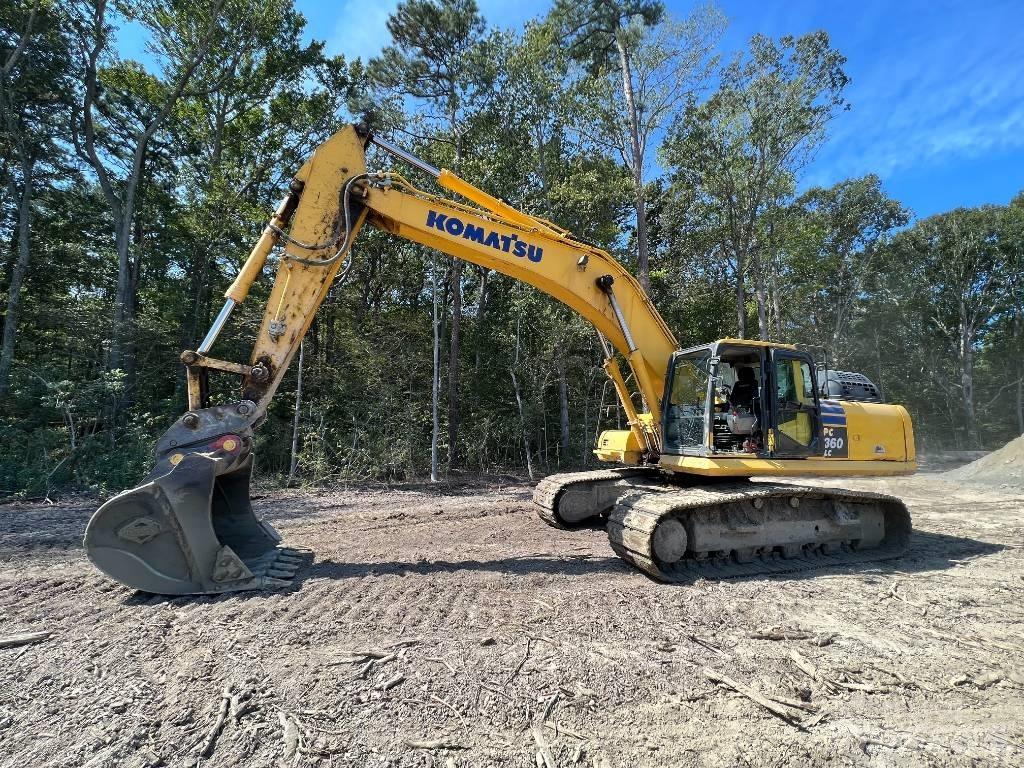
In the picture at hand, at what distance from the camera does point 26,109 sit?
1413cm

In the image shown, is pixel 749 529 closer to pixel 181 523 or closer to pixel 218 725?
pixel 218 725

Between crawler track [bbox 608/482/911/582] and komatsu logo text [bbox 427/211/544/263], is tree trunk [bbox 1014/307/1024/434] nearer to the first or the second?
crawler track [bbox 608/482/911/582]

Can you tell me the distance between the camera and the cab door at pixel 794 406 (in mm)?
5863

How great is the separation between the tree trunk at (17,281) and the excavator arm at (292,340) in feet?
35.3

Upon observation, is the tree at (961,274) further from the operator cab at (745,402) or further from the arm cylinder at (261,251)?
the arm cylinder at (261,251)

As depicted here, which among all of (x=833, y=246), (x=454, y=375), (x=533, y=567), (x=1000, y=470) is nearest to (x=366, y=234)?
(x=454, y=375)

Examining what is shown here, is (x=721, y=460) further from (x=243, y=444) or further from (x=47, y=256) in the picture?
(x=47, y=256)

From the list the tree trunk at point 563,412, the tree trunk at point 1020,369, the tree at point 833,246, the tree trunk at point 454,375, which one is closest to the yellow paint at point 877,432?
the tree trunk at point 563,412

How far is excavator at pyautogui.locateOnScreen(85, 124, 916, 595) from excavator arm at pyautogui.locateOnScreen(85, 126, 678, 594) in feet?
0.05

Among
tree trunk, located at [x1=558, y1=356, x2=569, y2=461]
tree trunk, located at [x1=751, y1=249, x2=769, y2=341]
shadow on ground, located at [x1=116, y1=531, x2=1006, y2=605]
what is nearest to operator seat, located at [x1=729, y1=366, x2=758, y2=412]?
shadow on ground, located at [x1=116, y1=531, x2=1006, y2=605]

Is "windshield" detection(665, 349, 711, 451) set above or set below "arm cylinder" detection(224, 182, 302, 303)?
below

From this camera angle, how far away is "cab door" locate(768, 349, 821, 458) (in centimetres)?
586

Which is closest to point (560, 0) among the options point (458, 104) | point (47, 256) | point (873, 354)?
point (458, 104)

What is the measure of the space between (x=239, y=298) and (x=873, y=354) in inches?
1482
